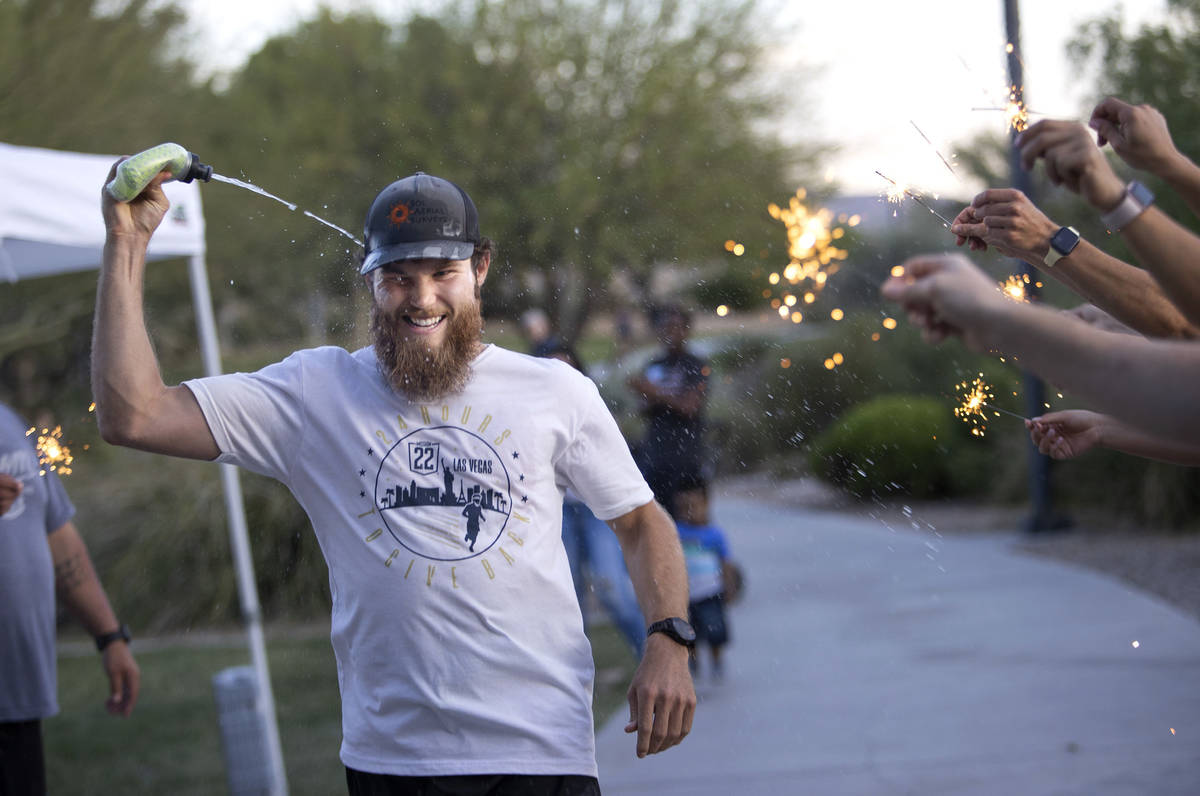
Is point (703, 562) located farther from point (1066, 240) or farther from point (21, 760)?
point (1066, 240)

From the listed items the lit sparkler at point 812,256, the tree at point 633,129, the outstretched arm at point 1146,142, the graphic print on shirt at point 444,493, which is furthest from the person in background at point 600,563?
the tree at point 633,129

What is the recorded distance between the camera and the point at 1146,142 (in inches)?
81.4

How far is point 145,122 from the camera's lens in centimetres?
1326

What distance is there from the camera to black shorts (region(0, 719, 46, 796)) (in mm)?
3125

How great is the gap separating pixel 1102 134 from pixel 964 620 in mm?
5538

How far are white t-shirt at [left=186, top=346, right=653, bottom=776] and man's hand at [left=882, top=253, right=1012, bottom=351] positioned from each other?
3.25 ft

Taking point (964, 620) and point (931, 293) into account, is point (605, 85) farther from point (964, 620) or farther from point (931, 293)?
point (931, 293)

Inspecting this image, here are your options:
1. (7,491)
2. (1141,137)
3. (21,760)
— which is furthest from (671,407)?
(1141,137)

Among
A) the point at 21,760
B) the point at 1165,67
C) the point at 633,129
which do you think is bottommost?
the point at 21,760

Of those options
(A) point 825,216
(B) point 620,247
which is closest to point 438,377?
(A) point 825,216

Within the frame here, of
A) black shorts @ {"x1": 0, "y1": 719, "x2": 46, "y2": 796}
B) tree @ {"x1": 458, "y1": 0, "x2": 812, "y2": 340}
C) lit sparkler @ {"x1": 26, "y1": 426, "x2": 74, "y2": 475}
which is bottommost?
black shorts @ {"x1": 0, "y1": 719, "x2": 46, "y2": 796}

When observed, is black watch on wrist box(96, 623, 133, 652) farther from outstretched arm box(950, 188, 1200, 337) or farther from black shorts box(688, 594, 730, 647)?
black shorts box(688, 594, 730, 647)

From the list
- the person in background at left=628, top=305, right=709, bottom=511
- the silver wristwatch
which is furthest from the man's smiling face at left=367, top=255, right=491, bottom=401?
the person in background at left=628, top=305, right=709, bottom=511

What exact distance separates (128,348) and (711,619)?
166 inches
